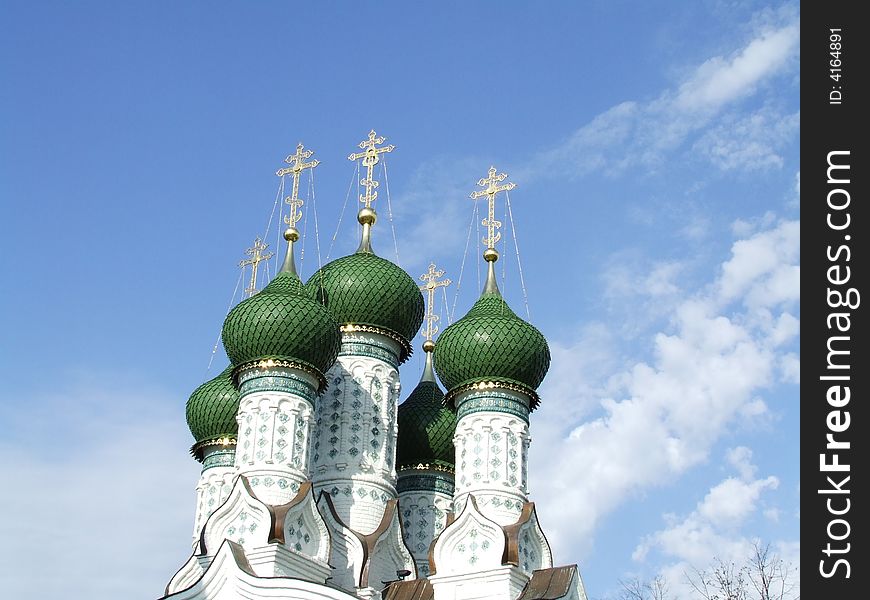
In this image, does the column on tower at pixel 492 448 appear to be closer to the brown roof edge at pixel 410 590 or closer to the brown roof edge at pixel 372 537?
the brown roof edge at pixel 410 590

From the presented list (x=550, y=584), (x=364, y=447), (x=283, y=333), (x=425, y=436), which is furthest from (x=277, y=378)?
(x=550, y=584)

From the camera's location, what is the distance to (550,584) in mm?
13375

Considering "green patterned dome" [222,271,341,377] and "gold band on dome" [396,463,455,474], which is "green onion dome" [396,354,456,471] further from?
"green patterned dome" [222,271,341,377]

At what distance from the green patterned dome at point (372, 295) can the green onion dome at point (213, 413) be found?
2.03 meters

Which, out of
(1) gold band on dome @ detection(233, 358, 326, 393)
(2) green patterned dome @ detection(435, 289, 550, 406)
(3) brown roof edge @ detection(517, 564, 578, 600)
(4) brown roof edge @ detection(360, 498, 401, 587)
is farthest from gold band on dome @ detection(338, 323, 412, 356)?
(3) brown roof edge @ detection(517, 564, 578, 600)

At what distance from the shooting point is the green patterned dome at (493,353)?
599 inches

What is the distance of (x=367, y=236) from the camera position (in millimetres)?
17469

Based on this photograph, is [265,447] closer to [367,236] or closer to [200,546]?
[200,546]

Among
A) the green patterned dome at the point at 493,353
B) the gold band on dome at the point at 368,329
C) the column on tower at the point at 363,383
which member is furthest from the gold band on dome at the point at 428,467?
the gold band on dome at the point at 368,329

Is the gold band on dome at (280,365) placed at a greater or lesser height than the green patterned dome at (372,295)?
lesser

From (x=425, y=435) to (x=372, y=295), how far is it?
7.14 ft

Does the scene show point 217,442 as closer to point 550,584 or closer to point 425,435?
point 425,435
